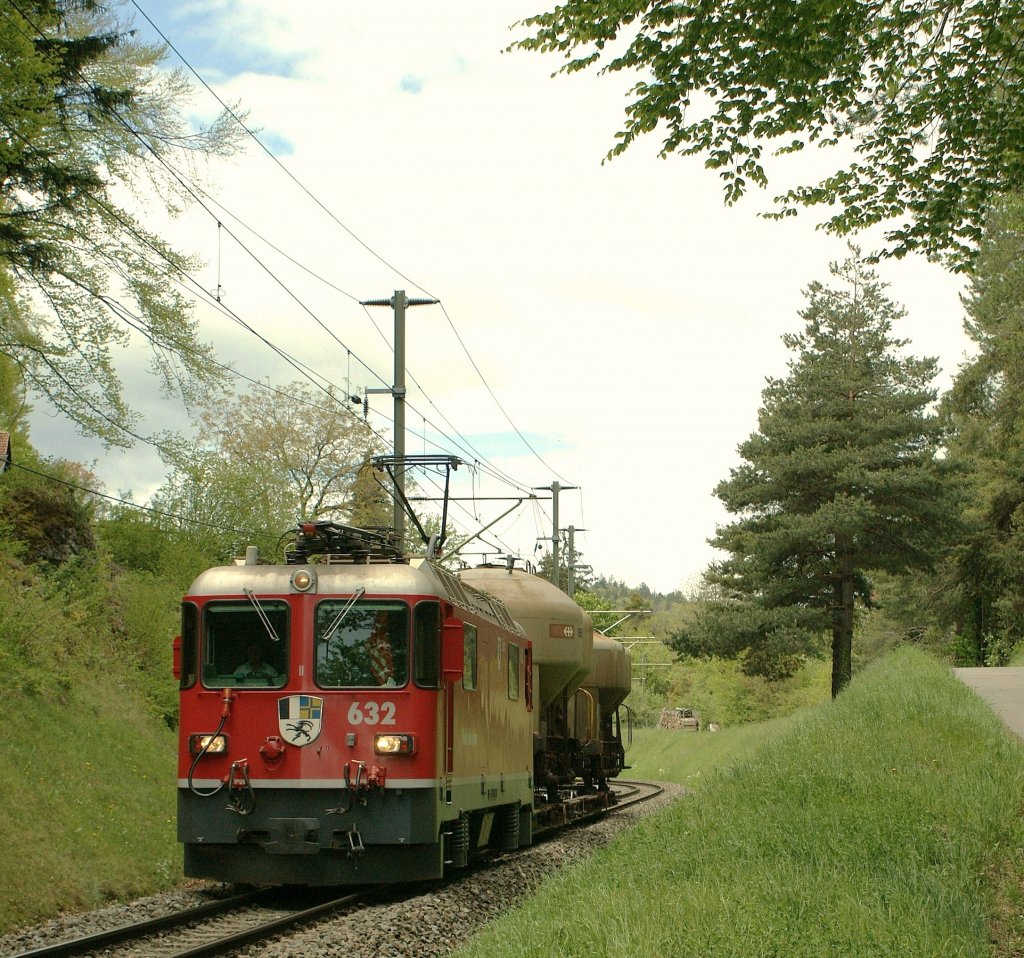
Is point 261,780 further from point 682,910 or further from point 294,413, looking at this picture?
point 294,413

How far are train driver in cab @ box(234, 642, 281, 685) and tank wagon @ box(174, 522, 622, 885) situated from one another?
1cm

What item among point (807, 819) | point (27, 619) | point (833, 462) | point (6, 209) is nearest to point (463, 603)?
point (807, 819)

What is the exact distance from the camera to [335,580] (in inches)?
459

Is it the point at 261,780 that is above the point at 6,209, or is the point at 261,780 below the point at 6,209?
below

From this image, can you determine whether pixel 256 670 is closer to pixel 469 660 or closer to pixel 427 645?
pixel 427 645

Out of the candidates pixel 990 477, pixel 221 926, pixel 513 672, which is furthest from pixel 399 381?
pixel 990 477

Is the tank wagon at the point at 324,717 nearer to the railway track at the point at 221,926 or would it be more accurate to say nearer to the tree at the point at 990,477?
the railway track at the point at 221,926

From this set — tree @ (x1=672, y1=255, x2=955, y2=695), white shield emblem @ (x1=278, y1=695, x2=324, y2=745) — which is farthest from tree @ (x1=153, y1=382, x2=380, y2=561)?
white shield emblem @ (x1=278, y1=695, x2=324, y2=745)

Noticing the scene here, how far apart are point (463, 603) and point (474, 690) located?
98cm

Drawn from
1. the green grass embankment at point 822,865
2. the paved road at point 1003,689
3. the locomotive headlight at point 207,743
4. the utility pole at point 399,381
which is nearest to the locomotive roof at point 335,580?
the locomotive headlight at point 207,743

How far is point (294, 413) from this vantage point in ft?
143

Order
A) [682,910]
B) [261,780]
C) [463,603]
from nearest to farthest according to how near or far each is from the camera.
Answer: [682,910] < [261,780] < [463,603]

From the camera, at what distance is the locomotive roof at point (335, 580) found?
11570mm

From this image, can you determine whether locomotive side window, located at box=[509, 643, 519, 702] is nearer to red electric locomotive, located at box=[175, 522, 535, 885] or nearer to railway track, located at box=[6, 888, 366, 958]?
red electric locomotive, located at box=[175, 522, 535, 885]
